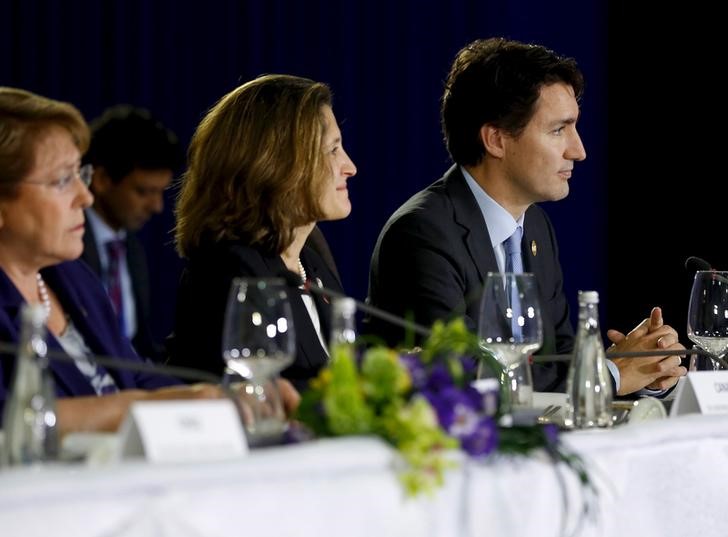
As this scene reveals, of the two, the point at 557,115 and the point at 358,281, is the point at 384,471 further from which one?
the point at 358,281

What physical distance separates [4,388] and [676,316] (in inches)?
148

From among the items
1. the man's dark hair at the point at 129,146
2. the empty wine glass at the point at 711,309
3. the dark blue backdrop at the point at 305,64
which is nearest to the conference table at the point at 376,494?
the empty wine glass at the point at 711,309

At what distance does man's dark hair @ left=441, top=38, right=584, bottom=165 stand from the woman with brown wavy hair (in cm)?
74

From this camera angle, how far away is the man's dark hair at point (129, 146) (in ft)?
14.0

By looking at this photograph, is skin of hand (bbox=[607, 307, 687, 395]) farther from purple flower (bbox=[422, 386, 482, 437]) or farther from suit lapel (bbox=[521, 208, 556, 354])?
purple flower (bbox=[422, 386, 482, 437])

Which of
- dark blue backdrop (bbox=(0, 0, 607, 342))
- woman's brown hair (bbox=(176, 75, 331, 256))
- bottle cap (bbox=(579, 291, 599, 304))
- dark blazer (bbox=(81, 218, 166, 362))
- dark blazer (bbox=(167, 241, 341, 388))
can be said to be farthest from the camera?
dark blue backdrop (bbox=(0, 0, 607, 342))

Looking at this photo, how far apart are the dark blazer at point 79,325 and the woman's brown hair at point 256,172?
0.33 metres

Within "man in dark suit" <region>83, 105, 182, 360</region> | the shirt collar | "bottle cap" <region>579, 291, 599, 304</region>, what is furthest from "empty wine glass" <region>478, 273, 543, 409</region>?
"man in dark suit" <region>83, 105, 182, 360</region>

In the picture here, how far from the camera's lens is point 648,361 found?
8.95ft

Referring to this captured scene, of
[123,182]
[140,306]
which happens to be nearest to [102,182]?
[123,182]

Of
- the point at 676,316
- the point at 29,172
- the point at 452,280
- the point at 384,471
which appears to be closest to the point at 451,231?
the point at 452,280

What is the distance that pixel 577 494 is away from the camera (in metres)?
1.55

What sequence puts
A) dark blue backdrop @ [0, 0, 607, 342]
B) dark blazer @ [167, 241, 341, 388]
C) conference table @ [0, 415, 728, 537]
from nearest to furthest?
conference table @ [0, 415, 728, 537] < dark blazer @ [167, 241, 341, 388] < dark blue backdrop @ [0, 0, 607, 342]

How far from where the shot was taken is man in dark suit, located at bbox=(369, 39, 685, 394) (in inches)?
112
